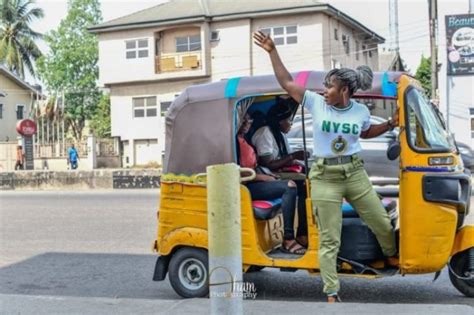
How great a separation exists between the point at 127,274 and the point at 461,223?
3963mm

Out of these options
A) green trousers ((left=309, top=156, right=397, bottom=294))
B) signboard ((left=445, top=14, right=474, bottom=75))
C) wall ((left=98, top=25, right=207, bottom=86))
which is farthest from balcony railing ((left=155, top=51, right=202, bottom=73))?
green trousers ((left=309, top=156, right=397, bottom=294))

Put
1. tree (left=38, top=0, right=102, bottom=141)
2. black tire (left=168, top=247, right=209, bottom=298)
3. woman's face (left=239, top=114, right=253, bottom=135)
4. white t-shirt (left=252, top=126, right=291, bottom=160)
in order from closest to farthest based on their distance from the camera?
black tire (left=168, top=247, right=209, bottom=298) < woman's face (left=239, top=114, right=253, bottom=135) < white t-shirt (left=252, top=126, right=291, bottom=160) < tree (left=38, top=0, right=102, bottom=141)

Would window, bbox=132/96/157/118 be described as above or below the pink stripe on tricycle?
above

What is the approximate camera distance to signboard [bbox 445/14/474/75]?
3159 centimetres

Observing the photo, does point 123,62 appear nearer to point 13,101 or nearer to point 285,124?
point 13,101

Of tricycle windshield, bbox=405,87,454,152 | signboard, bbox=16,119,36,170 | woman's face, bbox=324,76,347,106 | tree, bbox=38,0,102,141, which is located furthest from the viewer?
tree, bbox=38,0,102,141

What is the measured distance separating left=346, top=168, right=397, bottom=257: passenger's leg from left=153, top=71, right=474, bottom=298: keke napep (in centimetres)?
12

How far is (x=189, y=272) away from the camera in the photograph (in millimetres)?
7102

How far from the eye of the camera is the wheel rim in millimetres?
7035

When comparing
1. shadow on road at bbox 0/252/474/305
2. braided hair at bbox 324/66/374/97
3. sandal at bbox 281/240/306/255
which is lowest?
shadow on road at bbox 0/252/474/305

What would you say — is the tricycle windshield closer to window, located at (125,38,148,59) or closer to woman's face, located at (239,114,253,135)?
woman's face, located at (239,114,253,135)

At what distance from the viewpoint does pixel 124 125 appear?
4619cm

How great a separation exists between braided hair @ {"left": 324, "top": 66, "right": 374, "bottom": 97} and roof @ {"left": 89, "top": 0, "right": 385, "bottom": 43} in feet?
115

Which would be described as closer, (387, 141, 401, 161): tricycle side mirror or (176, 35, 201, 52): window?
(387, 141, 401, 161): tricycle side mirror
